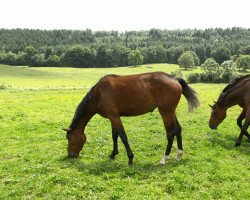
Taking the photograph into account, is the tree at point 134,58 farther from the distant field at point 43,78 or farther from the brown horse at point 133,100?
the brown horse at point 133,100

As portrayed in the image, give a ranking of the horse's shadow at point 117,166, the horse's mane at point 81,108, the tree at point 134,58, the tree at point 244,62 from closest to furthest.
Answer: the horse's shadow at point 117,166, the horse's mane at point 81,108, the tree at point 244,62, the tree at point 134,58

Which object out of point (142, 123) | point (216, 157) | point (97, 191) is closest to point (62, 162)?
point (97, 191)

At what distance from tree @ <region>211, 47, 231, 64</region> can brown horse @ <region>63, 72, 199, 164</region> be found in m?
145

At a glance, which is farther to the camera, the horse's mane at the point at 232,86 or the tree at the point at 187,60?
the tree at the point at 187,60

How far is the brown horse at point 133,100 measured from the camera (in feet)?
38.7

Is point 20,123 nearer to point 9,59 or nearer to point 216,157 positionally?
point 216,157

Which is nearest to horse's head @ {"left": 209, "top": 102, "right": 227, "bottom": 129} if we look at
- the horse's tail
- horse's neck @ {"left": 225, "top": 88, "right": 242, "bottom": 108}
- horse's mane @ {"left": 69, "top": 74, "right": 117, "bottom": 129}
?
horse's neck @ {"left": 225, "top": 88, "right": 242, "bottom": 108}

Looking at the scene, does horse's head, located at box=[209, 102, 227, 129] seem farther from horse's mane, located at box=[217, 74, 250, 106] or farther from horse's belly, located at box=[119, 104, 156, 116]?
horse's belly, located at box=[119, 104, 156, 116]

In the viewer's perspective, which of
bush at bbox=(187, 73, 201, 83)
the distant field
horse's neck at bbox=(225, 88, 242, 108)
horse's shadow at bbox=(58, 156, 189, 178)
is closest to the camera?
horse's shadow at bbox=(58, 156, 189, 178)

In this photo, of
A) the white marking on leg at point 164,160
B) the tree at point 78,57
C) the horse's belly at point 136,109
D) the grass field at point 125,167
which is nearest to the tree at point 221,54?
the tree at point 78,57

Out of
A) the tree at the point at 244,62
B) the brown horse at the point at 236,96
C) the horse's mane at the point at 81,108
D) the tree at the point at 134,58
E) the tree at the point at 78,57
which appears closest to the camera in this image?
the horse's mane at the point at 81,108

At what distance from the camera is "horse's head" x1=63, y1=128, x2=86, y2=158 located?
12.4m

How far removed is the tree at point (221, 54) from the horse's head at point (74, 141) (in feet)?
477

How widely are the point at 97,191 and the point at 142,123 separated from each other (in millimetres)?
10276
